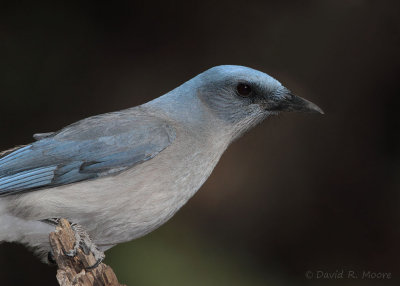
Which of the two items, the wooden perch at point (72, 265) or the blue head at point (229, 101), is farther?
the blue head at point (229, 101)

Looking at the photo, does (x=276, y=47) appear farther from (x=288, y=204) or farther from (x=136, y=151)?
(x=136, y=151)

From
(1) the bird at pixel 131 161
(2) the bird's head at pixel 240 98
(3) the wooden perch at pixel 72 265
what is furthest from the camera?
(2) the bird's head at pixel 240 98

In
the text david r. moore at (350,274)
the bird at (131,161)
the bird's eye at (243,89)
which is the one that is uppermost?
the bird's eye at (243,89)

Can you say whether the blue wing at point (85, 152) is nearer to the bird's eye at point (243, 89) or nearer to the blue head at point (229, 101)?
the blue head at point (229, 101)

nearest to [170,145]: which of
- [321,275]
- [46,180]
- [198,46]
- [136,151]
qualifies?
[136,151]

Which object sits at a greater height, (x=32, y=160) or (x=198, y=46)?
(x=198, y=46)

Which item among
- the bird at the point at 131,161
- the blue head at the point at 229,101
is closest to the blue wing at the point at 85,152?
the bird at the point at 131,161

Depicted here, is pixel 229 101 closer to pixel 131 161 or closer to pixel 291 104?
pixel 291 104

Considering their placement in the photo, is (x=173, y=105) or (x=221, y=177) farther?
(x=221, y=177)
